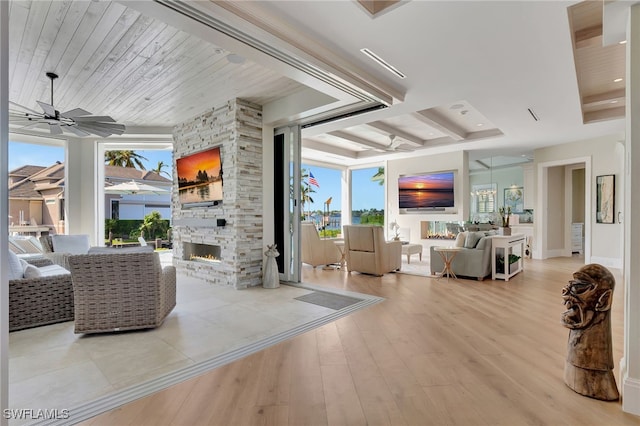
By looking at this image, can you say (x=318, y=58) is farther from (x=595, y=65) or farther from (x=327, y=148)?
(x=327, y=148)

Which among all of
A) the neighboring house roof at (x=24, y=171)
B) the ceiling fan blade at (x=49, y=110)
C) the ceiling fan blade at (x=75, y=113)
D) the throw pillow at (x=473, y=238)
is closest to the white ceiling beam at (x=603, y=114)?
the throw pillow at (x=473, y=238)

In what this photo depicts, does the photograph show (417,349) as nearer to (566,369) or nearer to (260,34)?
(566,369)

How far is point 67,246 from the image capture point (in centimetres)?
495

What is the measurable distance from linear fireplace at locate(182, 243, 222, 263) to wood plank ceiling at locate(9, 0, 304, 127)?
2358mm

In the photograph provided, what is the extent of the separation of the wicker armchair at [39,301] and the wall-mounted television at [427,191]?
7.92 m

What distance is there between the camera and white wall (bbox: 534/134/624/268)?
6.50 meters

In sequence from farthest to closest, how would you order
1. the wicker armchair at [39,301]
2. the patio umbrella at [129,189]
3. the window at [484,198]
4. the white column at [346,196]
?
the white column at [346,196] → the window at [484,198] → the patio umbrella at [129,189] → the wicker armchair at [39,301]

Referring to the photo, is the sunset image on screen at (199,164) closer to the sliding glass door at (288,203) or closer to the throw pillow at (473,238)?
the sliding glass door at (288,203)

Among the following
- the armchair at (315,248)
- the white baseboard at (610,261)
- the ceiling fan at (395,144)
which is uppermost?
the ceiling fan at (395,144)

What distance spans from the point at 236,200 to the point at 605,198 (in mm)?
7592

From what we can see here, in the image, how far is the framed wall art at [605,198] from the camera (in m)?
6.59

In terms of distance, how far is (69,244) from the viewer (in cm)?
499

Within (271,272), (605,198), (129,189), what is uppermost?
(129,189)

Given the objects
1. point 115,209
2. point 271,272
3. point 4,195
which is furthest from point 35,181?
point 4,195
